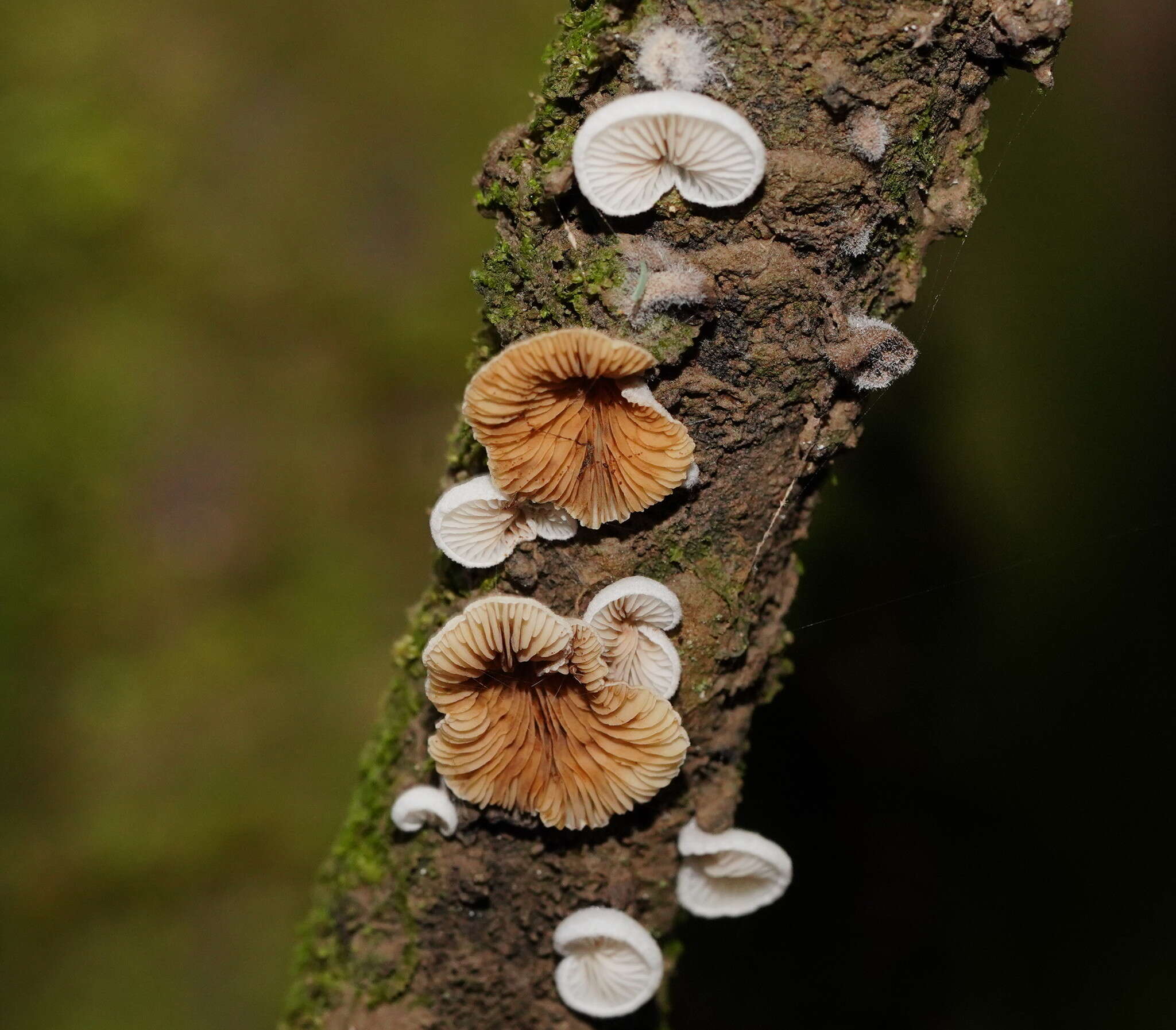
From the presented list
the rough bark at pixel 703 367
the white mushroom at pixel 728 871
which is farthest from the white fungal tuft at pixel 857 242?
the white mushroom at pixel 728 871

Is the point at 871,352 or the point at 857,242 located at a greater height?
the point at 857,242

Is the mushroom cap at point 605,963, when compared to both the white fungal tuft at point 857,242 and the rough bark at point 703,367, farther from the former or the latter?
the white fungal tuft at point 857,242

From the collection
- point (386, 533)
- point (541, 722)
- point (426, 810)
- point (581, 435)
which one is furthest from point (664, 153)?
point (386, 533)

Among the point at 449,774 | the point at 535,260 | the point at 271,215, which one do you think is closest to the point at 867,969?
the point at 449,774

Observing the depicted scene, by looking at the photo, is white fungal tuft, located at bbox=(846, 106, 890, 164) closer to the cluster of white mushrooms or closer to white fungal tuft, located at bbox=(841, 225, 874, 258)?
the cluster of white mushrooms

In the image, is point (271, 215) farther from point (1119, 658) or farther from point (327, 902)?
point (1119, 658)

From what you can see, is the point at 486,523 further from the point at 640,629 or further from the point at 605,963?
the point at 605,963
